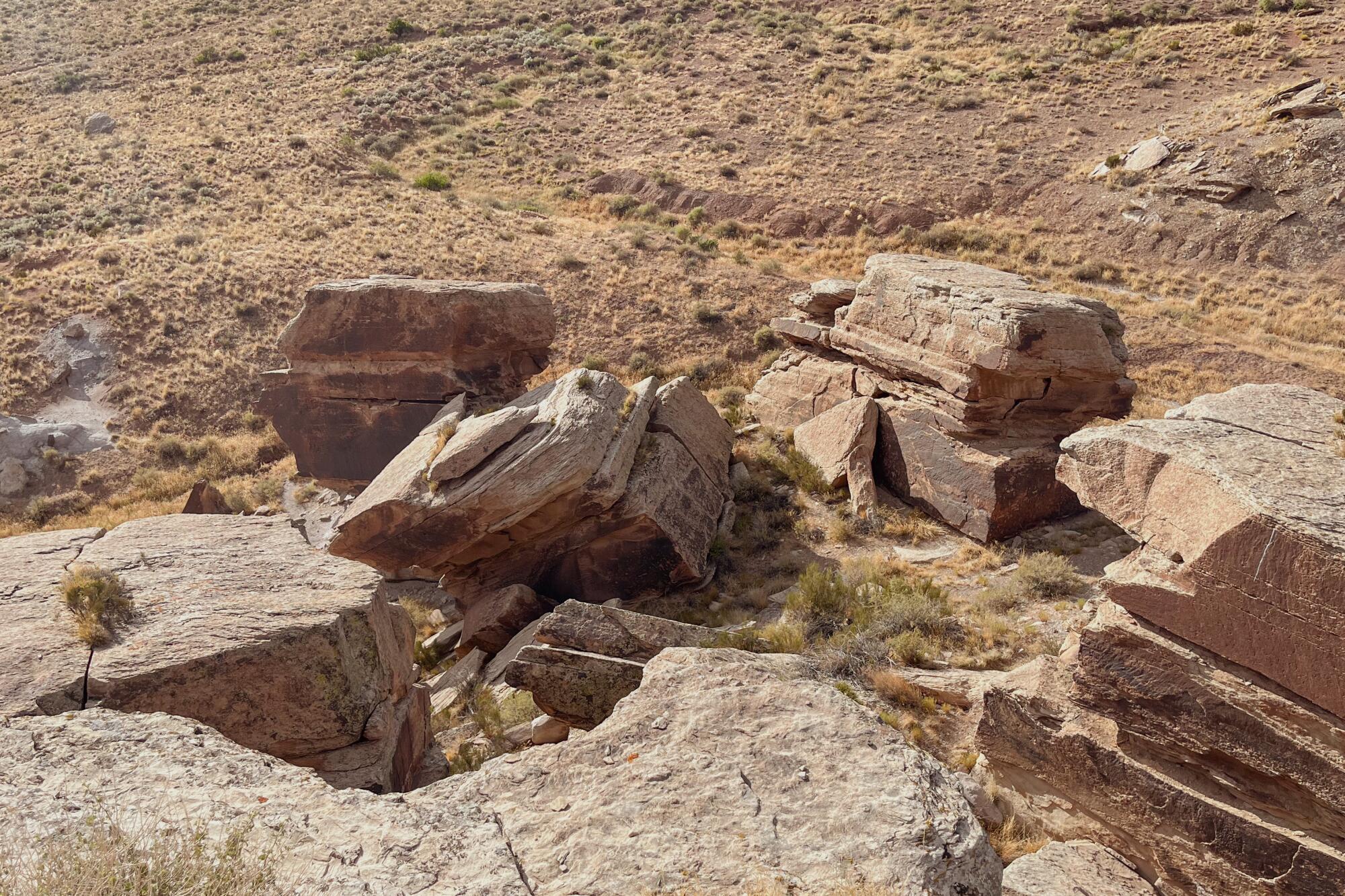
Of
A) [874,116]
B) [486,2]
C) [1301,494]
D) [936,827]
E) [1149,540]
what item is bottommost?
[936,827]

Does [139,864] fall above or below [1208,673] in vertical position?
above

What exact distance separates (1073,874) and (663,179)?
97.5ft

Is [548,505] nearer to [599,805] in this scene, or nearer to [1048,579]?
[1048,579]

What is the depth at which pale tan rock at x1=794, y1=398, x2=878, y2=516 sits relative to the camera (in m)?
14.4

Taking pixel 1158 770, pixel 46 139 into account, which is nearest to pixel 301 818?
pixel 1158 770

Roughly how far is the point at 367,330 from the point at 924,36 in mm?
34968

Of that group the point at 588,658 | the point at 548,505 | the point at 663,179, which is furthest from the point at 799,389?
the point at 663,179

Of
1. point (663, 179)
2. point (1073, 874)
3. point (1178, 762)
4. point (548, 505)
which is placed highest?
point (663, 179)

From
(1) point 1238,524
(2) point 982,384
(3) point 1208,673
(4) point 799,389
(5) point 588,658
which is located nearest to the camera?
(1) point 1238,524

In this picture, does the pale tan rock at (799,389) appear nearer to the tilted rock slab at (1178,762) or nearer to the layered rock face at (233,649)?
the tilted rock slab at (1178,762)

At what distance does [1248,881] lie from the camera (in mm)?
6668

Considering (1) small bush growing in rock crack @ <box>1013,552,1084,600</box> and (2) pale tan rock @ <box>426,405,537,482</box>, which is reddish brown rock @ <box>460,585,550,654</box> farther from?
(1) small bush growing in rock crack @ <box>1013,552,1084,600</box>

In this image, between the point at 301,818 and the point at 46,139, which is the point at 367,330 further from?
the point at 46,139

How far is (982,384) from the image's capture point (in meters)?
12.9
